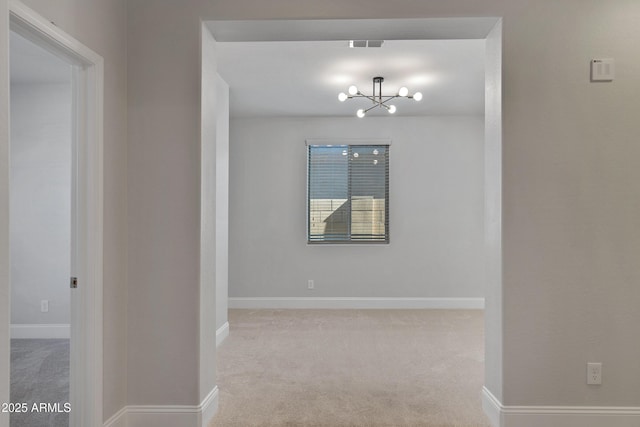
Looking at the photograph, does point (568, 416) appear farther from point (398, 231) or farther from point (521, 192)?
point (398, 231)

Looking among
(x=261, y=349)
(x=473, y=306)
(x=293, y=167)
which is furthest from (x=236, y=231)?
(x=473, y=306)

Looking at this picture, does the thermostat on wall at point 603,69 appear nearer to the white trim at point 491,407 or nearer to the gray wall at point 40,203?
the white trim at point 491,407

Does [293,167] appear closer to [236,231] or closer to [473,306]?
[236,231]

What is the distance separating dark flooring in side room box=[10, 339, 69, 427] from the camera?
9.39ft

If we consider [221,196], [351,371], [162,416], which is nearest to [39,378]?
[162,416]

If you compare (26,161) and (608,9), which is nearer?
(608,9)

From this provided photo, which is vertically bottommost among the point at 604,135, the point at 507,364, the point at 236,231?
the point at 507,364

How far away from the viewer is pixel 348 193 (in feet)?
21.5

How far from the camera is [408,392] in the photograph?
3273 mm

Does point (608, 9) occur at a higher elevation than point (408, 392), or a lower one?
higher

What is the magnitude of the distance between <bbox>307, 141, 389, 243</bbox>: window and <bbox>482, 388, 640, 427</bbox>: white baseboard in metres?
3.94

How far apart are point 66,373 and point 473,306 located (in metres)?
5.17

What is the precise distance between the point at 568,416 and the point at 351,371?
5.47ft

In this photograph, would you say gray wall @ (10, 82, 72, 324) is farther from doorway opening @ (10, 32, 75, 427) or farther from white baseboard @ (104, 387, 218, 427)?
white baseboard @ (104, 387, 218, 427)
